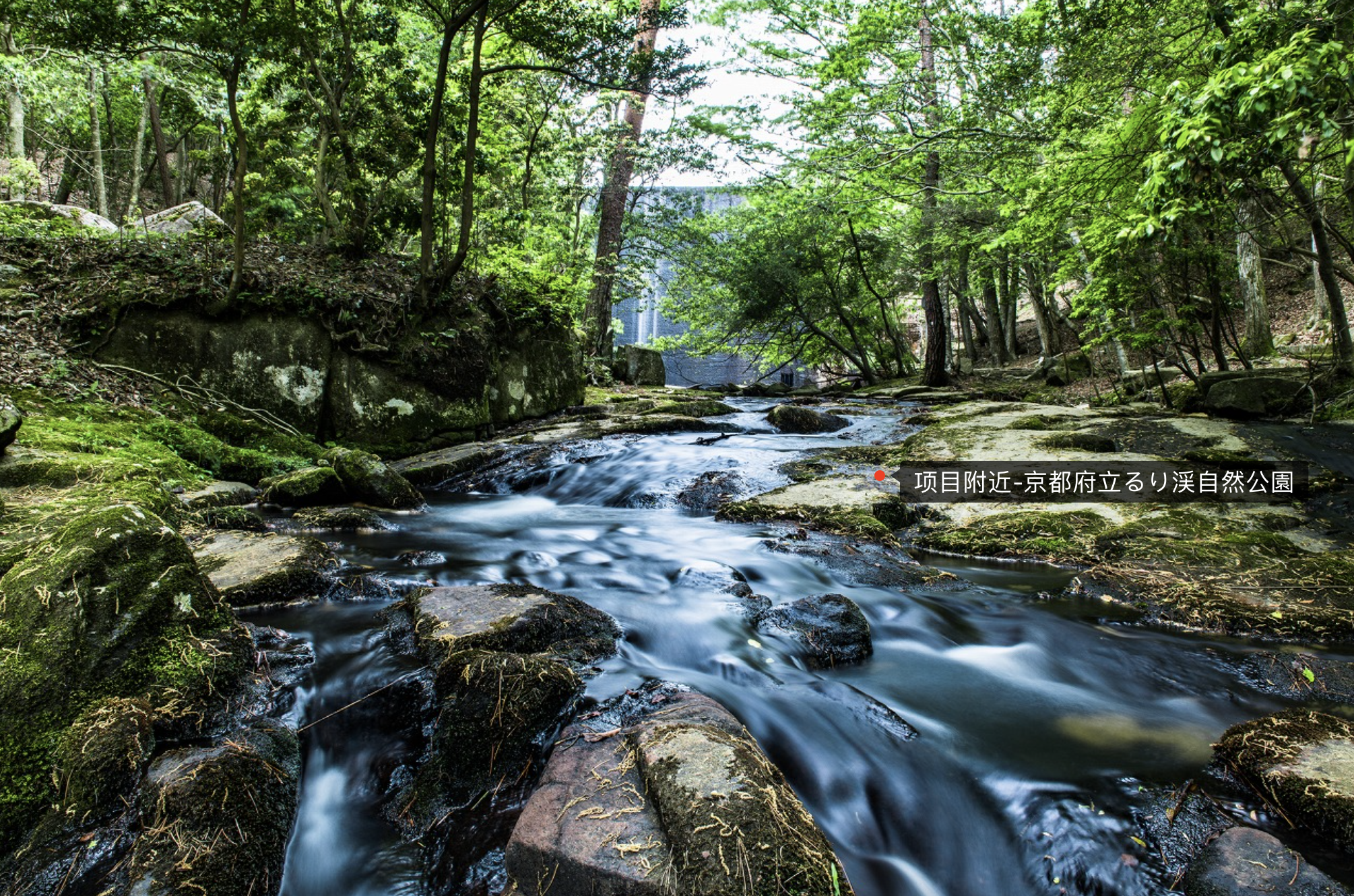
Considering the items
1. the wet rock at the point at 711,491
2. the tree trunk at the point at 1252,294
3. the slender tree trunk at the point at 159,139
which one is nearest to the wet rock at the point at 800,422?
the wet rock at the point at 711,491

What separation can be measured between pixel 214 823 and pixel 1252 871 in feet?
9.44

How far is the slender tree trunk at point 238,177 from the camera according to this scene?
20.3ft

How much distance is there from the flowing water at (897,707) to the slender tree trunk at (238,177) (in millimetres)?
4386

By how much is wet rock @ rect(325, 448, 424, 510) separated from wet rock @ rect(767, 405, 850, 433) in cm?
668

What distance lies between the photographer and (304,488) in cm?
553

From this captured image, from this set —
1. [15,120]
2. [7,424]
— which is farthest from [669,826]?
[15,120]

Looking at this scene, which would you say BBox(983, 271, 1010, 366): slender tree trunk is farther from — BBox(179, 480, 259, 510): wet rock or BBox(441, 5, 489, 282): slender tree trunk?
BBox(179, 480, 259, 510): wet rock

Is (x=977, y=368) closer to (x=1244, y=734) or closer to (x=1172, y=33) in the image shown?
(x=1172, y=33)

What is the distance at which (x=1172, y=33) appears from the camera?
6.89m

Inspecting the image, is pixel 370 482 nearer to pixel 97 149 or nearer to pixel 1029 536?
pixel 1029 536

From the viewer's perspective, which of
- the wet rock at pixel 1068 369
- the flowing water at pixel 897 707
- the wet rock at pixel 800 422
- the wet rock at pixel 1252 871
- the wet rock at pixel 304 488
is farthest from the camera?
the wet rock at pixel 1068 369

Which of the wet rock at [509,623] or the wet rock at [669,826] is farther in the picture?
the wet rock at [509,623]

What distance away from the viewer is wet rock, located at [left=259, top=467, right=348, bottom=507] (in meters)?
5.50

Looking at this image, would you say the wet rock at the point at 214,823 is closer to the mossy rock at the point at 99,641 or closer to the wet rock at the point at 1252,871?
the mossy rock at the point at 99,641
